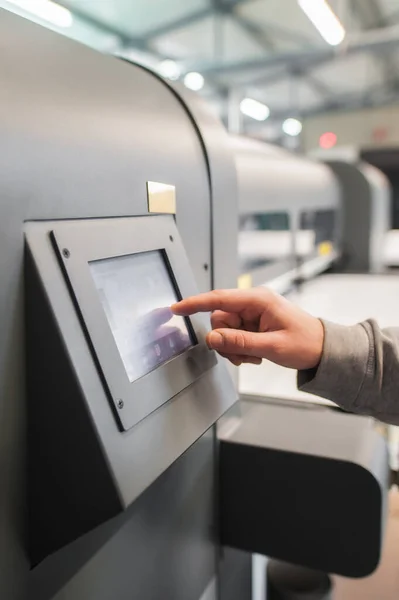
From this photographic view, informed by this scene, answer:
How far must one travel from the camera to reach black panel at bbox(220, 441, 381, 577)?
972mm

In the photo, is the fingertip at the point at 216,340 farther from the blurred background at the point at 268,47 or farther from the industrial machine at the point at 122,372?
the blurred background at the point at 268,47

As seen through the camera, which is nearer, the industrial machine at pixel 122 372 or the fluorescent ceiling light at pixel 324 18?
the industrial machine at pixel 122 372

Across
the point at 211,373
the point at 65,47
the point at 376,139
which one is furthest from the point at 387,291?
the point at 376,139

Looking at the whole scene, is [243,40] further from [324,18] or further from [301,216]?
[301,216]

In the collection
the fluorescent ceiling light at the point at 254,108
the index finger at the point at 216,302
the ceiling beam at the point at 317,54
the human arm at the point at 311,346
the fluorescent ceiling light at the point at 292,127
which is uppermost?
the ceiling beam at the point at 317,54

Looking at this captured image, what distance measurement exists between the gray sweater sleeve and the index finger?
0.46 ft

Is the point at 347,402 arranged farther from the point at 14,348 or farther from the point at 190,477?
the point at 14,348

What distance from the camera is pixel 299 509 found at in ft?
3.36

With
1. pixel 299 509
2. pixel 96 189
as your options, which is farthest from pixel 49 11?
pixel 299 509

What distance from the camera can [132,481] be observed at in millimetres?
609

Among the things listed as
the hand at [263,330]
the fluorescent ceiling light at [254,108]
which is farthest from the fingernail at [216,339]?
the fluorescent ceiling light at [254,108]

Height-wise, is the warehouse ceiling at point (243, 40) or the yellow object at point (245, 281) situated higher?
the warehouse ceiling at point (243, 40)

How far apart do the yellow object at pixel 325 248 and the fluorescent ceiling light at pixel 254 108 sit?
5.22m

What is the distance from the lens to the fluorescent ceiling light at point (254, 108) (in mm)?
7650
